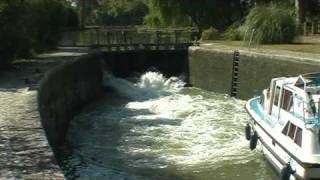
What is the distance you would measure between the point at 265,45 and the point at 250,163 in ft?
47.7

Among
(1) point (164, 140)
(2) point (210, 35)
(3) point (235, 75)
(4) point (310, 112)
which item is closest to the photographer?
(4) point (310, 112)

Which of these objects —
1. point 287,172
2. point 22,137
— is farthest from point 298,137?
point 22,137

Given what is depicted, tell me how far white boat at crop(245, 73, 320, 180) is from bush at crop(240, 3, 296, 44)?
534 inches

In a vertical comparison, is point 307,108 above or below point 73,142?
above

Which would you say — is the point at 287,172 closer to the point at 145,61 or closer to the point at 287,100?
the point at 287,100

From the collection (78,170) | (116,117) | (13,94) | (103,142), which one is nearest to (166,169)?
(78,170)

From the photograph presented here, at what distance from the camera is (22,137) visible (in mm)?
11219

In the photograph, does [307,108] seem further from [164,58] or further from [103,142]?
[164,58]

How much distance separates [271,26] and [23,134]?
19033 mm

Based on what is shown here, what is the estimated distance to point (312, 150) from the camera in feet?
36.4

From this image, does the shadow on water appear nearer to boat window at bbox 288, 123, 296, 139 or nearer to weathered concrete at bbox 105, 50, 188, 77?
boat window at bbox 288, 123, 296, 139

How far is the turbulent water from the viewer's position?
1409 cm

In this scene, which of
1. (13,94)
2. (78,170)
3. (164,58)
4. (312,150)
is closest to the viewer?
(312,150)

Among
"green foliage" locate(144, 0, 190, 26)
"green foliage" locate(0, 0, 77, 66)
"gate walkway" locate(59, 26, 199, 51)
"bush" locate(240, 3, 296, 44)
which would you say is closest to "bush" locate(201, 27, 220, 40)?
"gate walkway" locate(59, 26, 199, 51)
